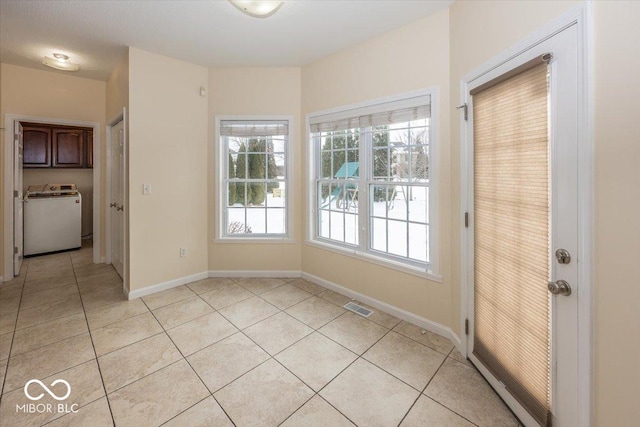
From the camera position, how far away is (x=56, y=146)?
478cm

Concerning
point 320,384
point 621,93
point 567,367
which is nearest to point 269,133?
point 320,384

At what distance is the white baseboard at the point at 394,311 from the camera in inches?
88.6

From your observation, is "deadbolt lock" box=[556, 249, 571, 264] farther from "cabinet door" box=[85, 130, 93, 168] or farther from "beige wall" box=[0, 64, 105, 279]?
"cabinet door" box=[85, 130, 93, 168]

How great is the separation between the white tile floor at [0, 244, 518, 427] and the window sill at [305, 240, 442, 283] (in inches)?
19.5

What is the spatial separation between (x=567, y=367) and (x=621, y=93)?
3.85 feet

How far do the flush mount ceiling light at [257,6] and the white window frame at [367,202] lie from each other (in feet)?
4.04

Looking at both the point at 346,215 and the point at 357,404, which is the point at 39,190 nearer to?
the point at 346,215

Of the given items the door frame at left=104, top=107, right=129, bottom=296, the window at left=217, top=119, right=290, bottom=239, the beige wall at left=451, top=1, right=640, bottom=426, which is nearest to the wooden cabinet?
the door frame at left=104, top=107, right=129, bottom=296

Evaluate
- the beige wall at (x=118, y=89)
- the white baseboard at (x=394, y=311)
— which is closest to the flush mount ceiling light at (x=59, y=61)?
the beige wall at (x=118, y=89)

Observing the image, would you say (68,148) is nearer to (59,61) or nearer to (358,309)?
(59,61)

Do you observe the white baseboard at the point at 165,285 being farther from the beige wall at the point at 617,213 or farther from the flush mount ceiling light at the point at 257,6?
the beige wall at the point at 617,213

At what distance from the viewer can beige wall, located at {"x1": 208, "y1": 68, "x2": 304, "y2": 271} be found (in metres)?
3.43

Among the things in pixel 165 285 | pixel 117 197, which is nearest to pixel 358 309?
pixel 165 285

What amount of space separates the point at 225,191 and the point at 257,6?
2.27 metres
